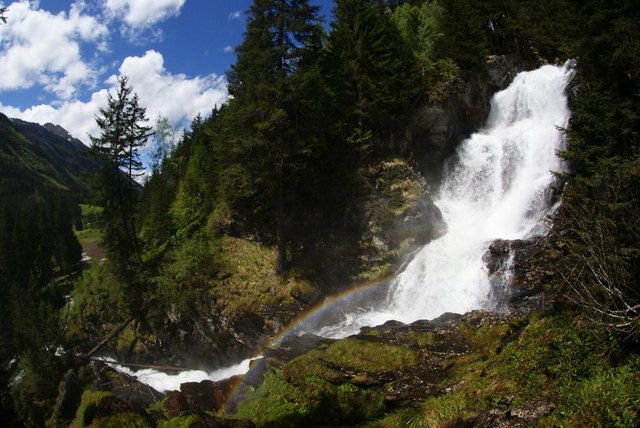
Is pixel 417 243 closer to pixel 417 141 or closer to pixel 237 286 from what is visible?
pixel 417 141

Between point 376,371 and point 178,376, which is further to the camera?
point 178,376

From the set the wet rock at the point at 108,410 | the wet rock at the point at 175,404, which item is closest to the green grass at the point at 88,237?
the wet rock at the point at 175,404

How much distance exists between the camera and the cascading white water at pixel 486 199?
21.4 meters

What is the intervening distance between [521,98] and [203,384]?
30467 mm

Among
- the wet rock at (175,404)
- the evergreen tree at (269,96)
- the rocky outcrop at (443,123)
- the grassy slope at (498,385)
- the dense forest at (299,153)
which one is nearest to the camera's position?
the grassy slope at (498,385)

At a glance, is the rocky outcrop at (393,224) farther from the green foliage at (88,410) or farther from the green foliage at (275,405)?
the green foliage at (88,410)

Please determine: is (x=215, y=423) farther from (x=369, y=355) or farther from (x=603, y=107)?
(x=603, y=107)

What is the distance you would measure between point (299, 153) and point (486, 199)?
13.3 meters

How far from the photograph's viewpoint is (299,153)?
24.5 meters

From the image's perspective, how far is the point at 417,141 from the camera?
3081 cm

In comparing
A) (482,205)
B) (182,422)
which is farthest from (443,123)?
(182,422)

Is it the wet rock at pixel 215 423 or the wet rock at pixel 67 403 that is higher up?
the wet rock at pixel 215 423

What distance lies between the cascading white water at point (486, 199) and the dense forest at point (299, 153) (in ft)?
7.62

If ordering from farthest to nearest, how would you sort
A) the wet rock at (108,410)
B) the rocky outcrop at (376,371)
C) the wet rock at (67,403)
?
the wet rock at (67,403), the rocky outcrop at (376,371), the wet rock at (108,410)
